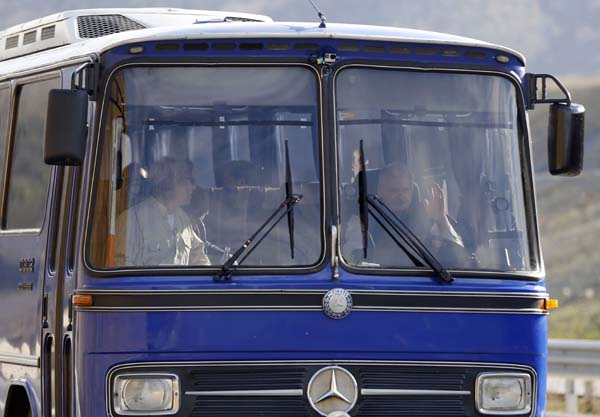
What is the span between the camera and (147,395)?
7.43 metres

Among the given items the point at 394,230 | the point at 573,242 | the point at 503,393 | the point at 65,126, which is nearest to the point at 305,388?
the point at 394,230

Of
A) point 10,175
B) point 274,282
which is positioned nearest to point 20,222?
point 10,175

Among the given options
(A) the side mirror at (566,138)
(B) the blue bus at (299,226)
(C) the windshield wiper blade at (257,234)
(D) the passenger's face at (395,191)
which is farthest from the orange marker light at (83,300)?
(A) the side mirror at (566,138)

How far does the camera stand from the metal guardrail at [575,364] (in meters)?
15.5

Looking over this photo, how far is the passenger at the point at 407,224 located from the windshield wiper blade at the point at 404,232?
0.03m

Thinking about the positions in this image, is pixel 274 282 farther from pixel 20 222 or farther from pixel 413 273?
pixel 20 222

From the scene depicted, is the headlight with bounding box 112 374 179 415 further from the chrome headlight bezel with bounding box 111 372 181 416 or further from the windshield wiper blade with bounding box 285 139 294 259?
the windshield wiper blade with bounding box 285 139 294 259

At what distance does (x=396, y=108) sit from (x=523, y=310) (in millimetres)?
1207

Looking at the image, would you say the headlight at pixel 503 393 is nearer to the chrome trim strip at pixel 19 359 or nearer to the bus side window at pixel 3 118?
the chrome trim strip at pixel 19 359

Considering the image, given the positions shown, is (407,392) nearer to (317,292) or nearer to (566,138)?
(317,292)

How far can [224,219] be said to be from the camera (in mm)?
7715

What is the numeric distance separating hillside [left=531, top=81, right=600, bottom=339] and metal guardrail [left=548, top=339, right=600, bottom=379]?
7.53 meters

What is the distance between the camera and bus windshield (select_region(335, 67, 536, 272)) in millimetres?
7793

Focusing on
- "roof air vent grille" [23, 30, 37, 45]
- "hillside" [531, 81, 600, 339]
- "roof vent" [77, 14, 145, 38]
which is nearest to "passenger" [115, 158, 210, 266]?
"roof vent" [77, 14, 145, 38]
